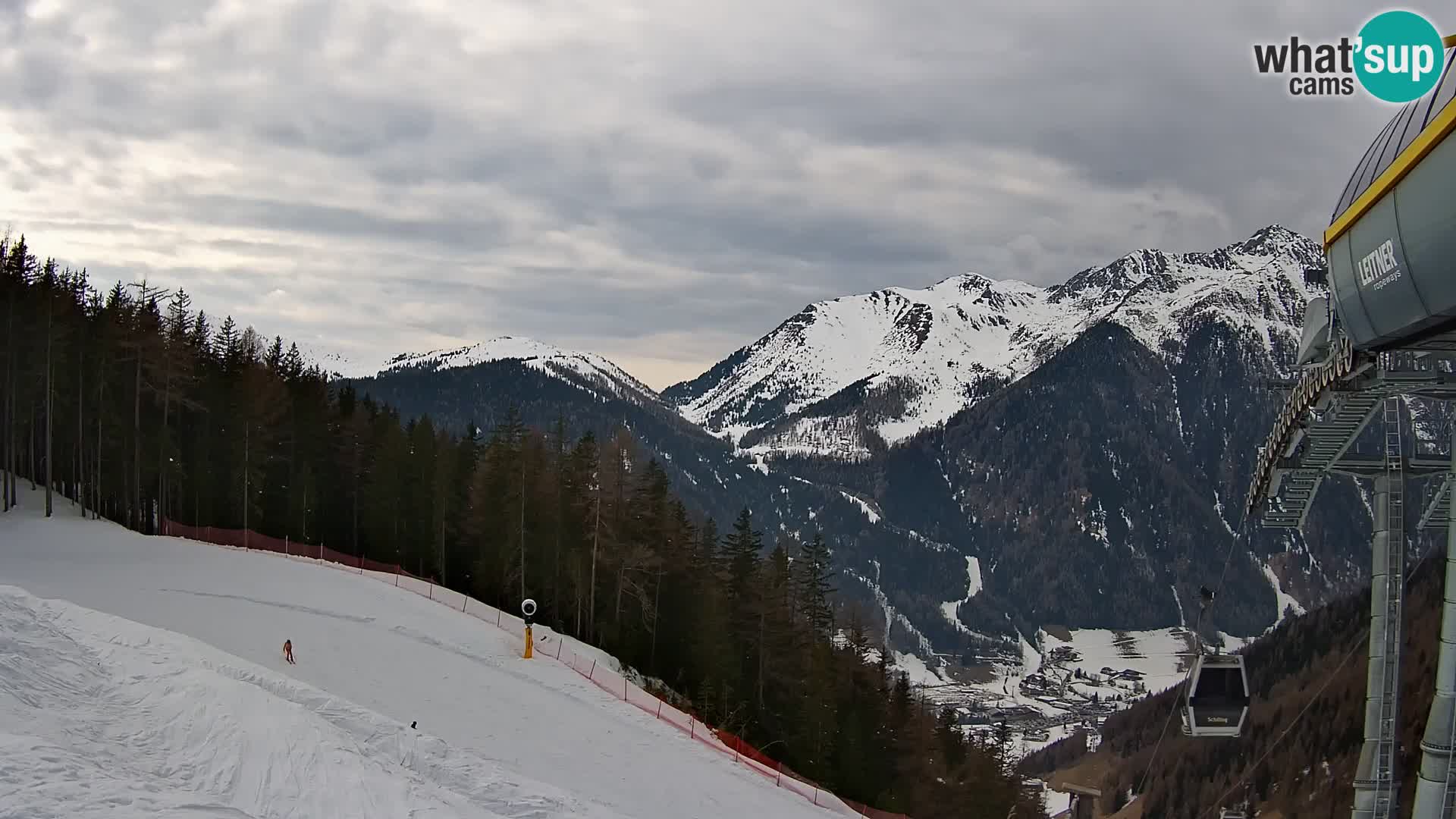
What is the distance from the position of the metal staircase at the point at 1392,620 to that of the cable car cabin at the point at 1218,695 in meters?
4.64

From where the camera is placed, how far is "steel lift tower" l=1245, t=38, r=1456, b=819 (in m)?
11.2

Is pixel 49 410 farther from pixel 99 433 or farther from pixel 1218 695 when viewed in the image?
pixel 1218 695

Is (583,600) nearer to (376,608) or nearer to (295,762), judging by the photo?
(376,608)

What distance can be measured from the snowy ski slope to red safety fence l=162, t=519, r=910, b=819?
1356mm

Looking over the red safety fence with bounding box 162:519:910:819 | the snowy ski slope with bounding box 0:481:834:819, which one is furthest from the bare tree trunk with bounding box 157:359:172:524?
the snowy ski slope with bounding box 0:481:834:819

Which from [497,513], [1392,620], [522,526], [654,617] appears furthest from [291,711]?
[497,513]

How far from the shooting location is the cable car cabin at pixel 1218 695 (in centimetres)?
2284

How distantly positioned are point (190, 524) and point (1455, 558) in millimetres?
58300

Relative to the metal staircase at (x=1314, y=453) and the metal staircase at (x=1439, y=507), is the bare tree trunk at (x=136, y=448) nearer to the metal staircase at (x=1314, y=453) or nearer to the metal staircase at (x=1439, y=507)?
the metal staircase at (x=1314, y=453)

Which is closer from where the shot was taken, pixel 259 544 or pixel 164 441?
pixel 164 441

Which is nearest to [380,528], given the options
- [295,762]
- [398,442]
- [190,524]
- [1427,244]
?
[398,442]

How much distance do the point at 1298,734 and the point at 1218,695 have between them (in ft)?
Result: 211

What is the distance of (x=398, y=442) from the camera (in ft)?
188

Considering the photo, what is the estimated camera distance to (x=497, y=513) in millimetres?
50812
